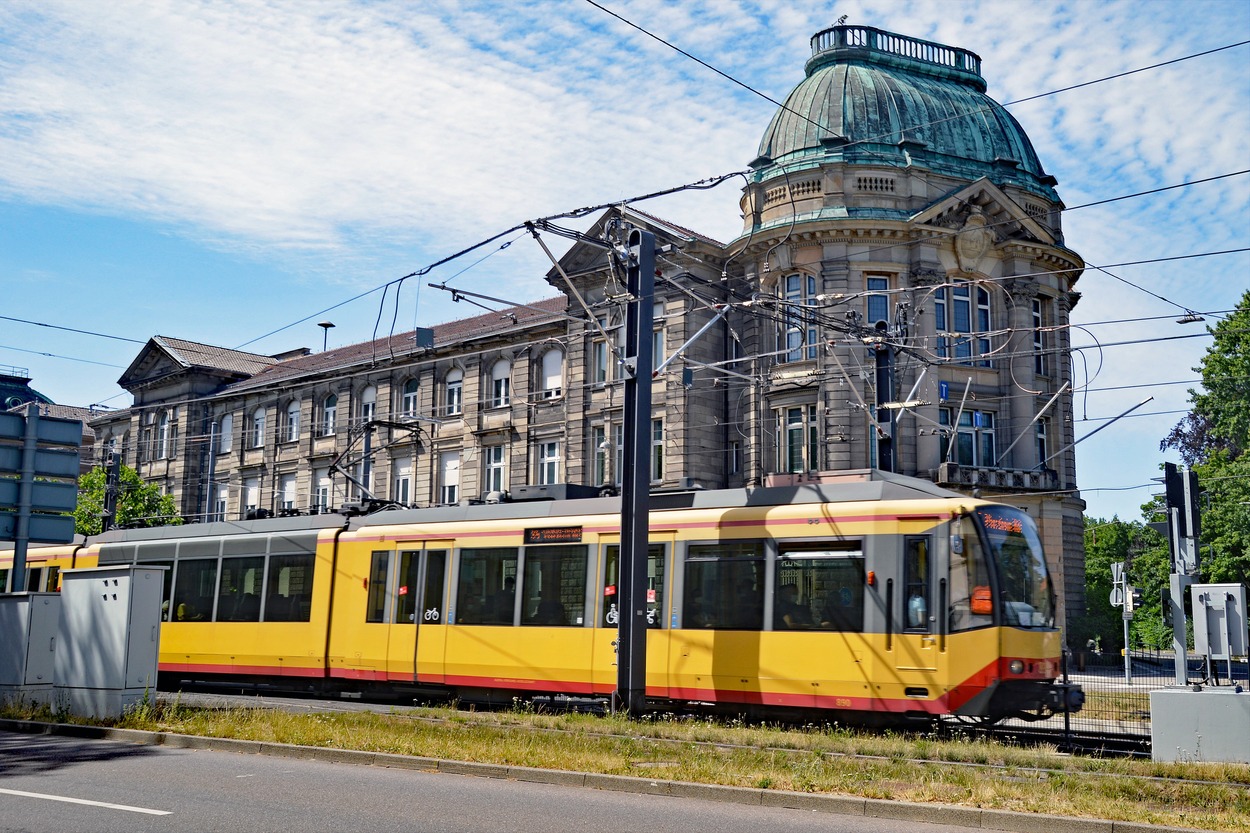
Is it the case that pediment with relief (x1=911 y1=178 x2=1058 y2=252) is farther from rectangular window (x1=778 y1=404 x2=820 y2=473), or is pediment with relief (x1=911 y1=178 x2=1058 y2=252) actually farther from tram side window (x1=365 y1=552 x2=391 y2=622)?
tram side window (x1=365 y1=552 x2=391 y2=622)

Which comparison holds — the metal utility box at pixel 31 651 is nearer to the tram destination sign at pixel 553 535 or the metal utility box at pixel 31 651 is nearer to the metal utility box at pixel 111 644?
the metal utility box at pixel 111 644

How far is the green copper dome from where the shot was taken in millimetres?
40531

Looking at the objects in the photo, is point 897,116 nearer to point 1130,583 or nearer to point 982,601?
point 1130,583

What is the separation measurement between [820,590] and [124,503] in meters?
42.8

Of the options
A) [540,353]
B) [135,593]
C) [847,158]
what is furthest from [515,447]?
[135,593]

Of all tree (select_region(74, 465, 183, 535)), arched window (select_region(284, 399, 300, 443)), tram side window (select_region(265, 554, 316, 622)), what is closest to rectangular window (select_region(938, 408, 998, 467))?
tram side window (select_region(265, 554, 316, 622))

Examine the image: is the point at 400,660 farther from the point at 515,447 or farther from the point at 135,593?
the point at 515,447

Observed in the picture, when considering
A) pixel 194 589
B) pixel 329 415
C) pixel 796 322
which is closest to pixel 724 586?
pixel 194 589

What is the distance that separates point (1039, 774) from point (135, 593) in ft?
37.6

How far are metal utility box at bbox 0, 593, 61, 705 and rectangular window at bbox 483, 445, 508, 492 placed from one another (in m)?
29.1

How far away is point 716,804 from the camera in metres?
10.7

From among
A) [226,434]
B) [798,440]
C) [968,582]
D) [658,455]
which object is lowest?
[968,582]

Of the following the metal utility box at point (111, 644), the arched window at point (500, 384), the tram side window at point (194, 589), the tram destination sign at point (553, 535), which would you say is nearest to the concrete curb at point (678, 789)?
the metal utility box at point (111, 644)

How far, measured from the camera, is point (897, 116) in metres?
41.0
